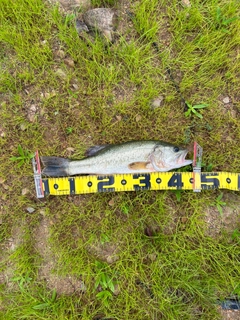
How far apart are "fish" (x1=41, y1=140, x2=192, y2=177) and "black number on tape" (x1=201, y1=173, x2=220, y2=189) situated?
0.28 metres

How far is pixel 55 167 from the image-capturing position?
126 inches

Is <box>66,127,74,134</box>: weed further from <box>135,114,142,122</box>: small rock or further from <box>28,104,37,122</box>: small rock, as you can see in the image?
<box>135,114,142,122</box>: small rock

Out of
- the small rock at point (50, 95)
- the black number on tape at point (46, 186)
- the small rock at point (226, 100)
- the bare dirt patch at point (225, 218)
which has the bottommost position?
the bare dirt patch at point (225, 218)

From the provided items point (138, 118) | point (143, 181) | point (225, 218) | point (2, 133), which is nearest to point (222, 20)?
point (138, 118)

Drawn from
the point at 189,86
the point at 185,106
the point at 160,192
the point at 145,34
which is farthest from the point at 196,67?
the point at 160,192

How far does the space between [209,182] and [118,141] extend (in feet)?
3.97

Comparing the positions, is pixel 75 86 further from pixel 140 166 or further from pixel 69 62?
pixel 140 166

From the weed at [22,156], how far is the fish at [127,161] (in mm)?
271

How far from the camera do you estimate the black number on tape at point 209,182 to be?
10.4 feet

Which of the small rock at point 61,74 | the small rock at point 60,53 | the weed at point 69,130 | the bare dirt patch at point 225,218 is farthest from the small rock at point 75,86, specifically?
the bare dirt patch at point 225,218

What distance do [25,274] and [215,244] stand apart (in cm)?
231

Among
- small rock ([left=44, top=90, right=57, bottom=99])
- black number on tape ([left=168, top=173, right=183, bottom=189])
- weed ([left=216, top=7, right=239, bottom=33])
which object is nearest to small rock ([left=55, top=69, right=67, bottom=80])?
small rock ([left=44, top=90, right=57, bottom=99])

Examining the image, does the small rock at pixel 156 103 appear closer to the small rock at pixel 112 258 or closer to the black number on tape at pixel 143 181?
the black number on tape at pixel 143 181

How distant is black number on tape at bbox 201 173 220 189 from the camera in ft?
10.4
